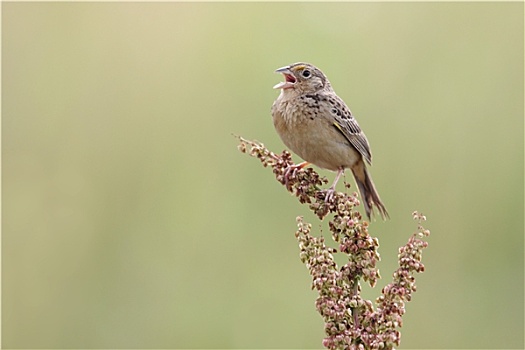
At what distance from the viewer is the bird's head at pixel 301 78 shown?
184 inches

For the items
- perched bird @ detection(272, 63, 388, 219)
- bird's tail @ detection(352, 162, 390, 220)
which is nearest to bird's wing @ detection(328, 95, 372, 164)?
perched bird @ detection(272, 63, 388, 219)

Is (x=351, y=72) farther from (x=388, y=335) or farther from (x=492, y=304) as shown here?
(x=388, y=335)

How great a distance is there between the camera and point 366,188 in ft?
15.5

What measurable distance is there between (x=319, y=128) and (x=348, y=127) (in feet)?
0.63

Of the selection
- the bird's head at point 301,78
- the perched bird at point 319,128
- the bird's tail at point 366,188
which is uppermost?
the bird's head at point 301,78

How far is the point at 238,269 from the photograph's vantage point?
5266mm

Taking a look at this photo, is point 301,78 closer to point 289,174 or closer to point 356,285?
point 289,174

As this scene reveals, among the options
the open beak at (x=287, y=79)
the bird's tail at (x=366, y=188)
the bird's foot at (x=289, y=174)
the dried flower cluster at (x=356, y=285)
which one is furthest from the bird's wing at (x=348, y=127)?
the dried flower cluster at (x=356, y=285)

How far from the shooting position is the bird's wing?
4620 millimetres

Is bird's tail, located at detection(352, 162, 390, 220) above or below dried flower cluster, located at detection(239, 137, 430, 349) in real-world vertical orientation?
above

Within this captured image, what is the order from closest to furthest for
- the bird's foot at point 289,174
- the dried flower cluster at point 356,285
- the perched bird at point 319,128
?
the dried flower cluster at point 356,285, the bird's foot at point 289,174, the perched bird at point 319,128

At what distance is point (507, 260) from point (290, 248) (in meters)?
1.40

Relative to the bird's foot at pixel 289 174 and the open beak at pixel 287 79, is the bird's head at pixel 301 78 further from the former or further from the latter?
the bird's foot at pixel 289 174

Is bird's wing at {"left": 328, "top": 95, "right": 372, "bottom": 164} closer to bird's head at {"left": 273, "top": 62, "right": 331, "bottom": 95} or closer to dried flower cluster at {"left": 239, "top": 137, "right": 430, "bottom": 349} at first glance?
bird's head at {"left": 273, "top": 62, "right": 331, "bottom": 95}
